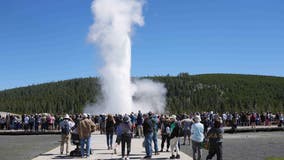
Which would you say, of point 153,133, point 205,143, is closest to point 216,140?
point 205,143

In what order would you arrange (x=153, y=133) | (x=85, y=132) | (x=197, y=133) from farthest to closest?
(x=153, y=133)
(x=85, y=132)
(x=197, y=133)

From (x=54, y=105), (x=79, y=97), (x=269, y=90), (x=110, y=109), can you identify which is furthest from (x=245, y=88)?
(x=110, y=109)

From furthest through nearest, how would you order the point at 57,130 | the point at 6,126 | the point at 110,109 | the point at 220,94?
the point at 220,94 < the point at 110,109 < the point at 6,126 < the point at 57,130

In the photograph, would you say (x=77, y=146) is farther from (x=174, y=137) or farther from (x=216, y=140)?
(x=216, y=140)

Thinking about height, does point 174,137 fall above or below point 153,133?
below

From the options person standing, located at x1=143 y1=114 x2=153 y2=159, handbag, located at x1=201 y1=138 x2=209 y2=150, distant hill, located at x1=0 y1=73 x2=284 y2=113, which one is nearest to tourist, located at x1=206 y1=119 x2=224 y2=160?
handbag, located at x1=201 y1=138 x2=209 y2=150

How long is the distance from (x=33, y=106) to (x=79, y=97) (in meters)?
21.2

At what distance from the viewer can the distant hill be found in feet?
388

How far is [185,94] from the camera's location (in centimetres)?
15150

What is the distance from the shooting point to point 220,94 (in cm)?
15150

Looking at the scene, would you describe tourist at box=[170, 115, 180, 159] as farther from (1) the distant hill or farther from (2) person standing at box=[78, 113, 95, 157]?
(1) the distant hill

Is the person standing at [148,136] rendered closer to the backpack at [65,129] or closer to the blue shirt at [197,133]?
the blue shirt at [197,133]

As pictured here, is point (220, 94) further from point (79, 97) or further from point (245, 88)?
point (79, 97)

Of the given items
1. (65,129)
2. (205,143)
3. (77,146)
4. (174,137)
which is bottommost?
(77,146)
